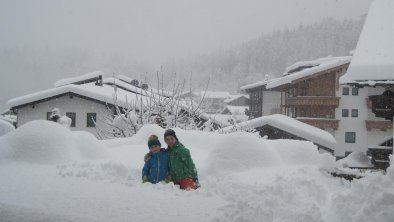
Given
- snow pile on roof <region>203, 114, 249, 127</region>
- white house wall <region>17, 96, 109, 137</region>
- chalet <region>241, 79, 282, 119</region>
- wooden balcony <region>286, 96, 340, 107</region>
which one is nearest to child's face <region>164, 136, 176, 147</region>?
snow pile on roof <region>203, 114, 249, 127</region>

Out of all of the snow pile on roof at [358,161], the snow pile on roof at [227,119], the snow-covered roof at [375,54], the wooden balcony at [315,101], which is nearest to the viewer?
the snow-covered roof at [375,54]

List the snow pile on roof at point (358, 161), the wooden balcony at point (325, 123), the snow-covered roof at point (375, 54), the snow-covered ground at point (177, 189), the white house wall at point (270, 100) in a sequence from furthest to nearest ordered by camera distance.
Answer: the white house wall at point (270, 100)
the wooden balcony at point (325, 123)
the snow pile on roof at point (358, 161)
the snow-covered roof at point (375, 54)
the snow-covered ground at point (177, 189)

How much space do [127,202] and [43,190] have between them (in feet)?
4.07

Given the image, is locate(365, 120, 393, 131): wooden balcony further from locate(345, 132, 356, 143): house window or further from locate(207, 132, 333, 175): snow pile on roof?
locate(207, 132, 333, 175): snow pile on roof

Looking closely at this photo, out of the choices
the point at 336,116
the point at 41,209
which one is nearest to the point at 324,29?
the point at 336,116

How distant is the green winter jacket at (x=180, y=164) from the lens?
645cm

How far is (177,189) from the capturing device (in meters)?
5.99

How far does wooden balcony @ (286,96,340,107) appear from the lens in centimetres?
2864

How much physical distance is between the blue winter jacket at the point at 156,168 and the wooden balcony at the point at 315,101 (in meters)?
23.5

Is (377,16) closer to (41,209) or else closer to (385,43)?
(385,43)

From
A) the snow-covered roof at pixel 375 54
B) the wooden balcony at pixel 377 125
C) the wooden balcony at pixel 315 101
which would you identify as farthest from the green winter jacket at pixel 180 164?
the wooden balcony at pixel 377 125

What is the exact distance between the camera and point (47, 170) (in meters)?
6.66

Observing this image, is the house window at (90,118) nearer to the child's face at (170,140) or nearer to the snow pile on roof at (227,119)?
the snow pile on roof at (227,119)

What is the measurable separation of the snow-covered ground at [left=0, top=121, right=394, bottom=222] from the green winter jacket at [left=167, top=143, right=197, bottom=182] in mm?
354
